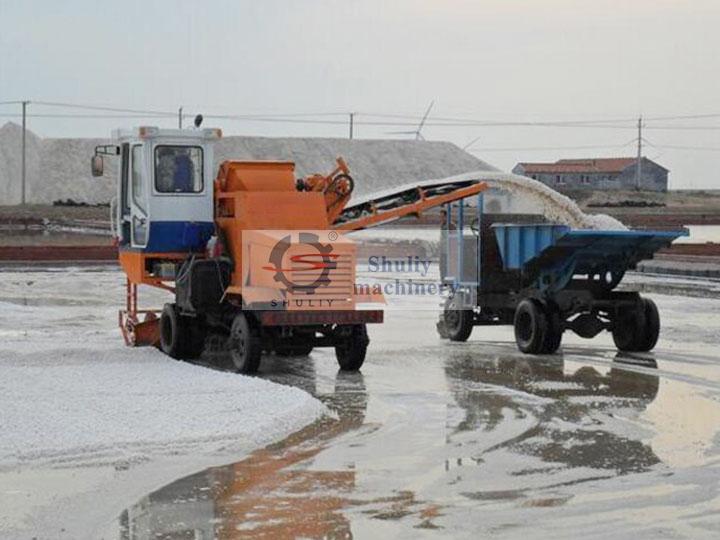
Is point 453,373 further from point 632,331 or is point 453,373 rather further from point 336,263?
point 632,331

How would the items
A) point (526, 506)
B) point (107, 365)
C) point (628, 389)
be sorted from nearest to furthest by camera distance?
point (526, 506) < point (628, 389) < point (107, 365)

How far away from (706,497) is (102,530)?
12.5 feet

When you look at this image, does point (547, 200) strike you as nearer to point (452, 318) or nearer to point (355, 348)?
point (452, 318)

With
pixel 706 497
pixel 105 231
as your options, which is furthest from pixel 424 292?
pixel 105 231

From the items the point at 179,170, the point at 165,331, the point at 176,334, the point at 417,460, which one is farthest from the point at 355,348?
the point at 417,460

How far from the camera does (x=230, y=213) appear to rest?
15.5 metres

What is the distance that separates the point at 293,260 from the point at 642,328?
16.6ft

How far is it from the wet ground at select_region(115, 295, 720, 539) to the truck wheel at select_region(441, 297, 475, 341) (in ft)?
8.50

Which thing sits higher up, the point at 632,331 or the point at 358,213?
the point at 358,213

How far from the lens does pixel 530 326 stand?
55.1ft

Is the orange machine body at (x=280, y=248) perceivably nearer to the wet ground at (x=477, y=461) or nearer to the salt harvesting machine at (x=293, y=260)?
the salt harvesting machine at (x=293, y=260)

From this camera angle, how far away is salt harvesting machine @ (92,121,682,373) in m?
14.6

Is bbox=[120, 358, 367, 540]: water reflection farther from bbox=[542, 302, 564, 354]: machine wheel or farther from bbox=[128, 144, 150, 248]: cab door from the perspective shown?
bbox=[542, 302, 564, 354]: machine wheel

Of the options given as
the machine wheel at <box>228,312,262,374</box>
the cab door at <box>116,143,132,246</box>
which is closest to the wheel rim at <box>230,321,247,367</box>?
the machine wheel at <box>228,312,262,374</box>
